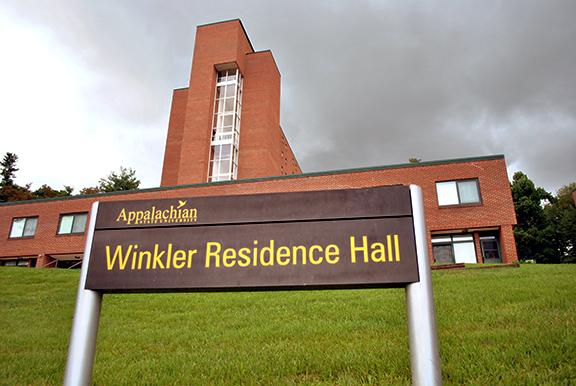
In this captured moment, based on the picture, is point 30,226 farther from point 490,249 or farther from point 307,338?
point 307,338

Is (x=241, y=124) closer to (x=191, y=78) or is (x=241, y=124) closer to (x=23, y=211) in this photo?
(x=191, y=78)

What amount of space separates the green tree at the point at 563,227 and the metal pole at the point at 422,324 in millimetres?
59573

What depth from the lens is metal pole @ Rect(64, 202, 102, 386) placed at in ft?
8.16

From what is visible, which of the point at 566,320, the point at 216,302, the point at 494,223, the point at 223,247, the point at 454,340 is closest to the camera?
the point at 223,247

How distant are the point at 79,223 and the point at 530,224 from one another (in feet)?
177

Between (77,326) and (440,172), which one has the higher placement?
(440,172)

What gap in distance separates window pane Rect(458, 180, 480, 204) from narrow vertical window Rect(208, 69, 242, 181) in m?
20.9

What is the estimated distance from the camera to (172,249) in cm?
262

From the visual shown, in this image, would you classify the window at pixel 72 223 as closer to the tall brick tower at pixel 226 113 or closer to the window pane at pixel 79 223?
the window pane at pixel 79 223

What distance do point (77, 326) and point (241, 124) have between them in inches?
1555

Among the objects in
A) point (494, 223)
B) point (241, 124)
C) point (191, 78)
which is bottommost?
point (494, 223)

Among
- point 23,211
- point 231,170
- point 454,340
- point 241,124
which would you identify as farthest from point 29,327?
point 241,124

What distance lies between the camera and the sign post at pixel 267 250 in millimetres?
2365

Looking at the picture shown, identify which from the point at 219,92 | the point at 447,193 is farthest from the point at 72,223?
the point at 447,193
